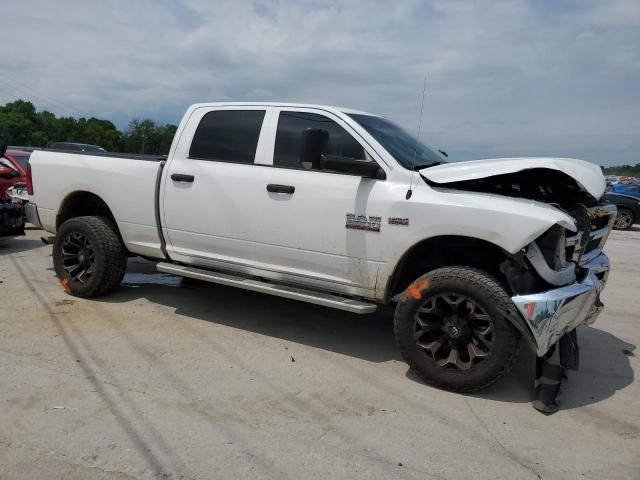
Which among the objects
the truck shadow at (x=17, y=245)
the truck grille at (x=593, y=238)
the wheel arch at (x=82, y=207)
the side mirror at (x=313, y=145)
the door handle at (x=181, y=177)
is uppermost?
the side mirror at (x=313, y=145)

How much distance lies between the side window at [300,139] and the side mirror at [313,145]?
326 millimetres

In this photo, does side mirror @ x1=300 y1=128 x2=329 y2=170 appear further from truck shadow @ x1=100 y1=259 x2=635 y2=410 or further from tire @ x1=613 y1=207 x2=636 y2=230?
tire @ x1=613 y1=207 x2=636 y2=230

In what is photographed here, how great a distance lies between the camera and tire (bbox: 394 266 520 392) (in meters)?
3.69

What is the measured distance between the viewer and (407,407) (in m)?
3.65

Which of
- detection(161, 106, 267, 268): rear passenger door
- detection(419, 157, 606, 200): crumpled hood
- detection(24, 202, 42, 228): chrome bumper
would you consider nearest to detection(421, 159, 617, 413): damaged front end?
detection(419, 157, 606, 200): crumpled hood

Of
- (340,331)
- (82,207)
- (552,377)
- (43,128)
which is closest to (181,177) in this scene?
(82,207)

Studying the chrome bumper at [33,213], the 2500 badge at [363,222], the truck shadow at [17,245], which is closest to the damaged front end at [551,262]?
the 2500 badge at [363,222]

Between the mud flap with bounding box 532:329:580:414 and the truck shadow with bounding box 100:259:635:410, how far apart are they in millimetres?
116

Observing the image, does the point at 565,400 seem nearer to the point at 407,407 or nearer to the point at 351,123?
the point at 407,407

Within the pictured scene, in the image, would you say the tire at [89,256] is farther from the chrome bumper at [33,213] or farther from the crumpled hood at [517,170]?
the crumpled hood at [517,170]

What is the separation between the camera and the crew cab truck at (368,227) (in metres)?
3.71

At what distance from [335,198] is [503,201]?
4.12ft

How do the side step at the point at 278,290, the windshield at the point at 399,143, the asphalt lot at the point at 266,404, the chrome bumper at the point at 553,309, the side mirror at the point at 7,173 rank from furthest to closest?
the side mirror at the point at 7,173 → the windshield at the point at 399,143 → the side step at the point at 278,290 → the chrome bumper at the point at 553,309 → the asphalt lot at the point at 266,404

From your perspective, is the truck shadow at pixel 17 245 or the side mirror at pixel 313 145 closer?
the side mirror at pixel 313 145
